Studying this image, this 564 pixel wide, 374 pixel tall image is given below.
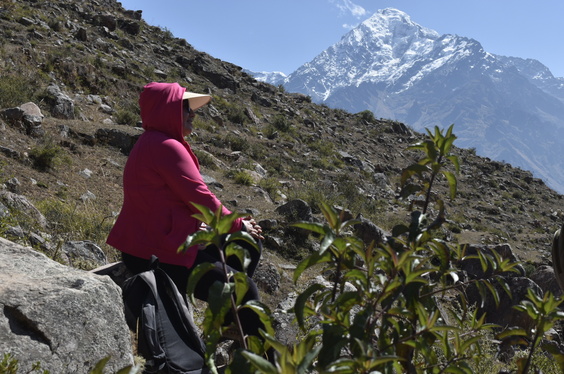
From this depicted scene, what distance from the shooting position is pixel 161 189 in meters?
2.94

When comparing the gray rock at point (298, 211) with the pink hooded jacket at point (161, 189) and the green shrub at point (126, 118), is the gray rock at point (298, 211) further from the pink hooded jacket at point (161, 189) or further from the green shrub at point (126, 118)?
the green shrub at point (126, 118)

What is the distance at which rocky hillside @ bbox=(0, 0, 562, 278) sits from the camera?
712cm

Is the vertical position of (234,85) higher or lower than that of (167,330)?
higher

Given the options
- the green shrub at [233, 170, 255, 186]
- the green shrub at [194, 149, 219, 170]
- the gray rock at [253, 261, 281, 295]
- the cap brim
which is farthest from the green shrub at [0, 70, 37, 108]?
the cap brim

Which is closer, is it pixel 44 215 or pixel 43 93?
pixel 44 215

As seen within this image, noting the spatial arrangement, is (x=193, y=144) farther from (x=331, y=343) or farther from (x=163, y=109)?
(x=331, y=343)

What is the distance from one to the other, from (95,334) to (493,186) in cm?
2305

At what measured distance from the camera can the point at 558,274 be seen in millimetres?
1249

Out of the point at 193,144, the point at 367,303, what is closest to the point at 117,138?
the point at 193,144

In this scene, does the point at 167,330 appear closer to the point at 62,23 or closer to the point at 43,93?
the point at 43,93

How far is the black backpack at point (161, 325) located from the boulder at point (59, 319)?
36 cm

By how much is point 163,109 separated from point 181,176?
1.45ft

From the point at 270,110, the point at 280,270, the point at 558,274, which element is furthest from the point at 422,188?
the point at 270,110

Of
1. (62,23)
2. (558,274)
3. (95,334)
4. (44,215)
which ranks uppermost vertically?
(62,23)
